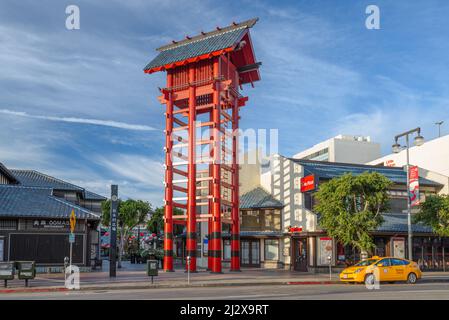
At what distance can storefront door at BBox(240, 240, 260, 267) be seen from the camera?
45.3 m

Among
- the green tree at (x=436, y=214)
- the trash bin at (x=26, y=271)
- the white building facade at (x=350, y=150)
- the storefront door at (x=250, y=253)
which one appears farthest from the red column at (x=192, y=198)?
the white building facade at (x=350, y=150)

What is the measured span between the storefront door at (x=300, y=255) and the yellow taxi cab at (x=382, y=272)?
12150 mm

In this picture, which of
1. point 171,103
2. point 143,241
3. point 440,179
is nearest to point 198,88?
point 171,103

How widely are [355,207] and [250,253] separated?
14771mm

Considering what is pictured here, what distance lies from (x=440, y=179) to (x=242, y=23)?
23542 millimetres

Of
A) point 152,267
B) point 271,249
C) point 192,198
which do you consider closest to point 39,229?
point 192,198

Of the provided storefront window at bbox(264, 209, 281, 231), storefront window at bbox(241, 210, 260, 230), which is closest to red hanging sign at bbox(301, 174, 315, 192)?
storefront window at bbox(264, 209, 281, 231)

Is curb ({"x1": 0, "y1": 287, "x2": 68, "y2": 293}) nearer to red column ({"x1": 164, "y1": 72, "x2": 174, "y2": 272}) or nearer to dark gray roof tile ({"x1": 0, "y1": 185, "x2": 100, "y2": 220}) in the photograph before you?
dark gray roof tile ({"x1": 0, "y1": 185, "x2": 100, "y2": 220})

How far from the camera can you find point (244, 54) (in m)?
43.2

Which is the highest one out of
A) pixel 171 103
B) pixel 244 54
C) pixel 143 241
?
pixel 244 54

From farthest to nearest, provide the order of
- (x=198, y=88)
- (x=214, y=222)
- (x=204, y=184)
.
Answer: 1. (x=204, y=184)
2. (x=198, y=88)
3. (x=214, y=222)

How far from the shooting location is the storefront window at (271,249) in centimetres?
4394

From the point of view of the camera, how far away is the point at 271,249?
44344mm
